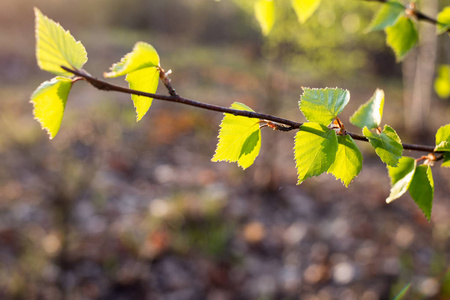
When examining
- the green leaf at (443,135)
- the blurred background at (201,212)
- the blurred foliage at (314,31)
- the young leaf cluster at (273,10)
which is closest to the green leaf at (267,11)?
the young leaf cluster at (273,10)

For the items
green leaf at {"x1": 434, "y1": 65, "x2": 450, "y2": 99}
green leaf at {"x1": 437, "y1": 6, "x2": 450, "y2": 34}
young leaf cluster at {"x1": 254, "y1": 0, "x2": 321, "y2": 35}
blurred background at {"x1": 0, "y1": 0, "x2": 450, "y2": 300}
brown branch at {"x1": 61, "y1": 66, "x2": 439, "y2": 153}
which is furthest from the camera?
blurred background at {"x1": 0, "y1": 0, "x2": 450, "y2": 300}

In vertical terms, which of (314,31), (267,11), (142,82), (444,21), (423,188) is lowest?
(423,188)

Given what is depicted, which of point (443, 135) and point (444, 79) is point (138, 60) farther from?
point (444, 79)

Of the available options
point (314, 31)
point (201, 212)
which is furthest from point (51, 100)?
point (314, 31)

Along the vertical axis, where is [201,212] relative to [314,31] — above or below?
below

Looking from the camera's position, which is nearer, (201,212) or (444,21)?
(444,21)

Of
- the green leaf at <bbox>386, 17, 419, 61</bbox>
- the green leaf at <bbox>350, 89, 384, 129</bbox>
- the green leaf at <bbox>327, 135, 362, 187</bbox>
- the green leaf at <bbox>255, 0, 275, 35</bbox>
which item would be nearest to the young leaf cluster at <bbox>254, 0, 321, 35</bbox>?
the green leaf at <bbox>255, 0, 275, 35</bbox>

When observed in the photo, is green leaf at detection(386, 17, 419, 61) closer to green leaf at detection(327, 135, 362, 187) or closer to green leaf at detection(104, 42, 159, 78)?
green leaf at detection(327, 135, 362, 187)
